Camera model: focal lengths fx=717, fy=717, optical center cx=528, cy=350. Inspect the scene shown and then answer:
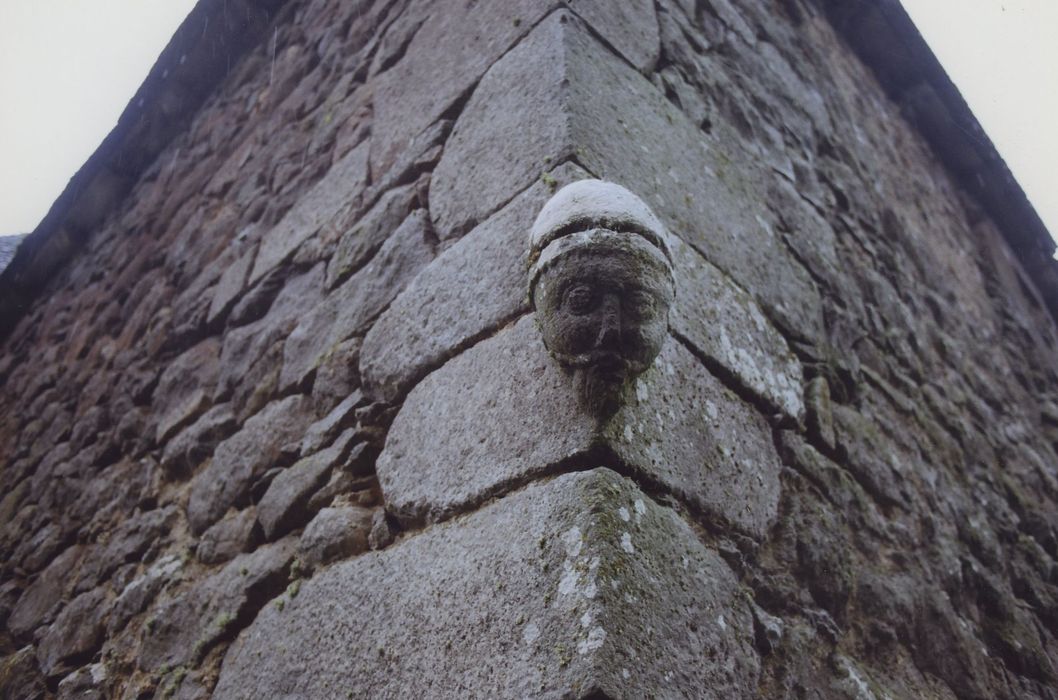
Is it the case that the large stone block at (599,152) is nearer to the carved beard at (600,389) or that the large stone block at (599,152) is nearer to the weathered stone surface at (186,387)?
the carved beard at (600,389)

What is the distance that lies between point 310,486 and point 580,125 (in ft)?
3.01

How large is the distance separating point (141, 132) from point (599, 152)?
11.1 feet

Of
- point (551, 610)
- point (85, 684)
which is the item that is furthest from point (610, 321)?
point (85, 684)

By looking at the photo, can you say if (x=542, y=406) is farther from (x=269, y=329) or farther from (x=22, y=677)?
(x=22, y=677)

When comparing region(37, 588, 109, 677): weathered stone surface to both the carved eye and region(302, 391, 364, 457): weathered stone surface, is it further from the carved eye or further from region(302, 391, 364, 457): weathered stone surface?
the carved eye

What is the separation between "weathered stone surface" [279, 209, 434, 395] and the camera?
62.5 inches

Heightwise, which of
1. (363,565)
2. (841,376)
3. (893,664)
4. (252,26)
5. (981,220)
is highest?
(252,26)

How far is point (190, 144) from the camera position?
3523mm

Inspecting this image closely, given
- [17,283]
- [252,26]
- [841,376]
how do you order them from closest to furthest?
1. [841,376]
2. [252,26]
3. [17,283]

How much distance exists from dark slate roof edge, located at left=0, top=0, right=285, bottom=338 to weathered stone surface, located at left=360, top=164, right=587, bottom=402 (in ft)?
8.53

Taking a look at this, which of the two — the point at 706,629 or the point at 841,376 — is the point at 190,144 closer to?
the point at 841,376

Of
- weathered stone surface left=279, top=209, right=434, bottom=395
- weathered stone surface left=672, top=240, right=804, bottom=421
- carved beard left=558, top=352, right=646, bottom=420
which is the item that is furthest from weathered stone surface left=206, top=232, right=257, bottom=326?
carved beard left=558, top=352, right=646, bottom=420

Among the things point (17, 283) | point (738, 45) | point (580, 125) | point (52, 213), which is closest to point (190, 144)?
point (52, 213)

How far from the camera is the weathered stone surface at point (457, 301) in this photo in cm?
126
